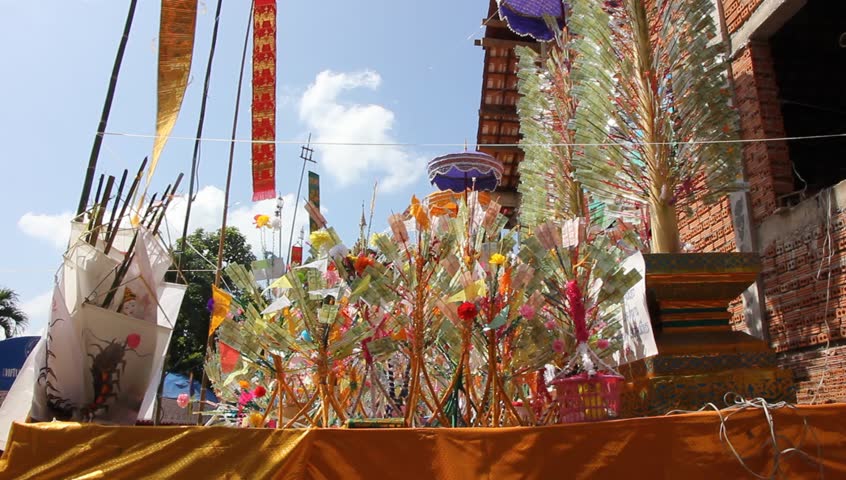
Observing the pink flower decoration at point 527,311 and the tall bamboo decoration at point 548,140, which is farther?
the tall bamboo decoration at point 548,140

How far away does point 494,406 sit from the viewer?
96.0 inches

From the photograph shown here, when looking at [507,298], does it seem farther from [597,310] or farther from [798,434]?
[798,434]

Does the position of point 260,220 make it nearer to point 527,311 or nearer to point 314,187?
point 527,311

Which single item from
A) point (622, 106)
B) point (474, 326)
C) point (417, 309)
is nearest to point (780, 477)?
point (474, 326)

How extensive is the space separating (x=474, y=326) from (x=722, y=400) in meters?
1.03

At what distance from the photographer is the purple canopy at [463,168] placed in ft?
21.0

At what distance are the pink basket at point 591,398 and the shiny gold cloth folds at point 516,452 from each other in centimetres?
31

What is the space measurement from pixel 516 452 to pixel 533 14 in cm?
535

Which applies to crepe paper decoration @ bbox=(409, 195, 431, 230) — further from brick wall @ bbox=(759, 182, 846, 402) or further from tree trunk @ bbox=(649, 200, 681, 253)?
brick wall @ bbox=(759, 182, 846, 402)

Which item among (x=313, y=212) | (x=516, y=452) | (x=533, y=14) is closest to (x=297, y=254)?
(x=313, y=212)

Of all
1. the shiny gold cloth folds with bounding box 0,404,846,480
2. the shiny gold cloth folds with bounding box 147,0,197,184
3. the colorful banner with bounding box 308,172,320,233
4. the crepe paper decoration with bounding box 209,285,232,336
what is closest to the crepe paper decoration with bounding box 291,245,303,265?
the crepe paper decoration with bounding box 209,285,232,336

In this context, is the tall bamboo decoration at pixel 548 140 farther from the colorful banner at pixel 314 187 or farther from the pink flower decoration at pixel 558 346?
the colorful banner at pixel 314 187

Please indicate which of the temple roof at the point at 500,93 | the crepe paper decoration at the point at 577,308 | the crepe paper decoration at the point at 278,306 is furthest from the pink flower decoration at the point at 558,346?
the temple roof at the point at 500,93

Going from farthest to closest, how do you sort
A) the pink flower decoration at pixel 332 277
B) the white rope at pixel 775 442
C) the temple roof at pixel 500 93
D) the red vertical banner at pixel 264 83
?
the temple roof at pixel 500 93
the red vertical banner at pixel 264 83
the pink flower decoration at pixel 332 277
the white rope at pixel 775 442
